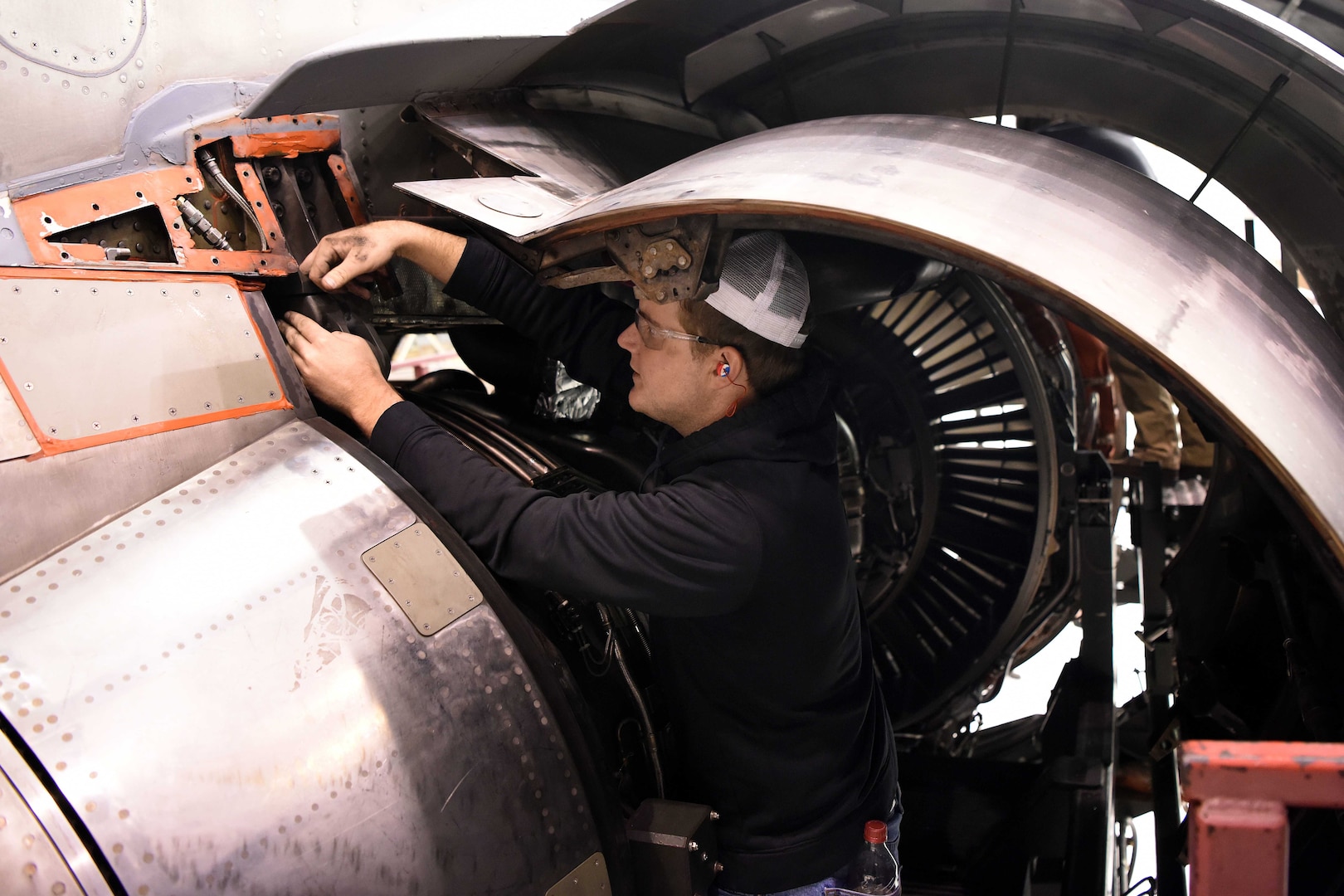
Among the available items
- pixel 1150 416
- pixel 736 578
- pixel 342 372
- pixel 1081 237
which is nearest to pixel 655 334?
pixel 736 578

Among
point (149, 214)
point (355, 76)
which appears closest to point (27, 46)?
point (149, 214)

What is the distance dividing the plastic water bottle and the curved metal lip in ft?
3.26

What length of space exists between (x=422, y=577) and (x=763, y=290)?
75 centimetres

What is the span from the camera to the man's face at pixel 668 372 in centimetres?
174

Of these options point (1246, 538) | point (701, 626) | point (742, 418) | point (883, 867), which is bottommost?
point (883, 867)

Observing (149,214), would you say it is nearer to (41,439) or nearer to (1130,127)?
(41,439)

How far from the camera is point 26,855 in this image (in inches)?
47.6

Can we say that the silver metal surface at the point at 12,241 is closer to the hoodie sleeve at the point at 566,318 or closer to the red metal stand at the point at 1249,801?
the hoodie sleeve at the point at 566,318

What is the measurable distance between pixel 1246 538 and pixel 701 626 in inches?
61.7

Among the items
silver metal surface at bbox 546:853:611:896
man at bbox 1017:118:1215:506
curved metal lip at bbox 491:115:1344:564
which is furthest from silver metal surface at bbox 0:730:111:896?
man at bbox 1017:118:1215:506

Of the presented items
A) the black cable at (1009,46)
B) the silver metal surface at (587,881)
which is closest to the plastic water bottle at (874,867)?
the silver metal surface at (587,881)

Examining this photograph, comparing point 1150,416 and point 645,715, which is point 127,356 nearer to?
point 645,715

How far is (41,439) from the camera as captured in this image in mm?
1457

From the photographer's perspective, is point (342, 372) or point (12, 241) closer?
point (12, 241)
